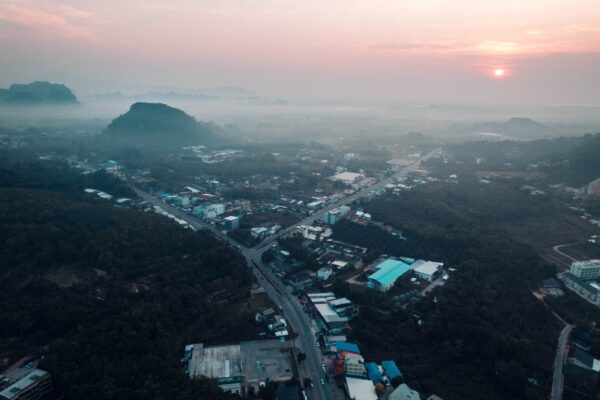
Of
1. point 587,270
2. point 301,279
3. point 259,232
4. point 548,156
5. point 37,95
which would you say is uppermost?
point 37,95

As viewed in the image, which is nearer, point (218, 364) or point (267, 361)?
point (218, 364)

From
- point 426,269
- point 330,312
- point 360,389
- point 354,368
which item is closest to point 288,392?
point 360,389

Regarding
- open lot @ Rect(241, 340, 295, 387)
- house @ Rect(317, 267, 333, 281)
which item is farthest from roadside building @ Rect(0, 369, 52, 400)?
house @ Rect(317, 267, 333, 281)

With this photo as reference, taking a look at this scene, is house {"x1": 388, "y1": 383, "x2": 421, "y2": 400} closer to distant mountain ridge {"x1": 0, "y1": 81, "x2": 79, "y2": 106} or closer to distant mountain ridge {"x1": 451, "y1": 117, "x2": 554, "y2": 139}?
distant mountain ridge {"x1": 451, "y1": 117, "x2": 554, "y2": 139}

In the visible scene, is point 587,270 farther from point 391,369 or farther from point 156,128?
point 156,128

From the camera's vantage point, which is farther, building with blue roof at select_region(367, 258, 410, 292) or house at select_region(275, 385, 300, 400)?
building with blue roof at select_region(367, 258, 410, 292)

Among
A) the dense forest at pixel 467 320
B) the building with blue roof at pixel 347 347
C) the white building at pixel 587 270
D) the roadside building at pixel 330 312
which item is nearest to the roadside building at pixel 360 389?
the building with blue roof at pixel 347 347

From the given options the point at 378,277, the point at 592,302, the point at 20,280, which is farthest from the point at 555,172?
the point at 20,280

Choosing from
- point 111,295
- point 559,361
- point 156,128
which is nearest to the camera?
point 559,361
